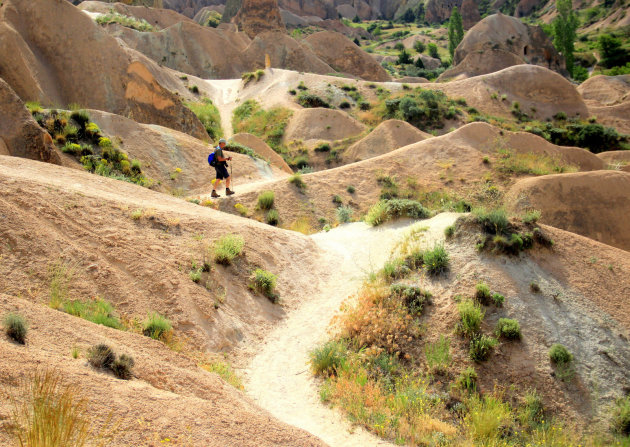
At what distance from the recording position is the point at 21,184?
912cm

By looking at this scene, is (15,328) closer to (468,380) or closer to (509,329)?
(468,380)

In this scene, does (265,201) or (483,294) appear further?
(265,201)

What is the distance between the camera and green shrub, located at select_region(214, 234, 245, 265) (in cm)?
1038

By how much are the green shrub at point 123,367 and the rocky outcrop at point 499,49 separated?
57045mm

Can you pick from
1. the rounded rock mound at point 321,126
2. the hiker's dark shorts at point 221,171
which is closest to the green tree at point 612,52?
the rounded rock mound at point 321,126

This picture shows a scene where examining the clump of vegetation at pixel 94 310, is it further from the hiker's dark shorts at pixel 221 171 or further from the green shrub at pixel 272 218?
the hiker's dark shorts at pixel 221 171

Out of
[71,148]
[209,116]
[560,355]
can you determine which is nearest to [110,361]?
[560,355]

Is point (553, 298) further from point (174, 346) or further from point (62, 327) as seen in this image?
point (62, 327)

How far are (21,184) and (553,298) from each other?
11.3 meters

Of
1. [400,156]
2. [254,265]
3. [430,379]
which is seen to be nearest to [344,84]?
[400,156]

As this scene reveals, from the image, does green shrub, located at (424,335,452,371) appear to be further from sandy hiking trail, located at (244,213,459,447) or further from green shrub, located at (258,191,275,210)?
green shrub, located at (258,191,275,210)

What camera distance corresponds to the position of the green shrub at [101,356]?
5039 millimetres

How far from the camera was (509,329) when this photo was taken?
916 centimetres

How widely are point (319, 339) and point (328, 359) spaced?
3.61 ft
